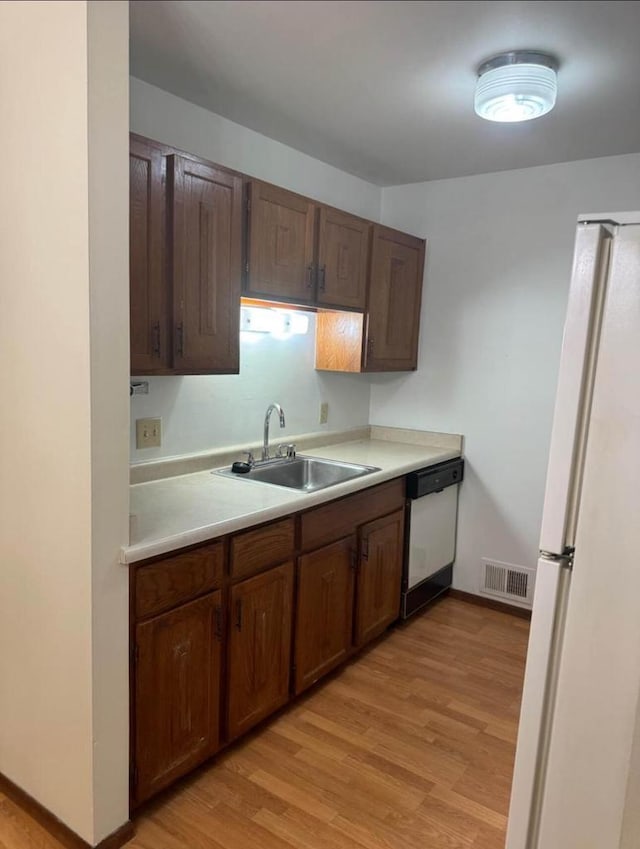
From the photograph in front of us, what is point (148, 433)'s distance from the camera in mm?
2293

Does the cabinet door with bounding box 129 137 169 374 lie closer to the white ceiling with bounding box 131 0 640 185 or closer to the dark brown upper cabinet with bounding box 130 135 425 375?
the dark brown upper cabinet with bounding box 130 135 425 375

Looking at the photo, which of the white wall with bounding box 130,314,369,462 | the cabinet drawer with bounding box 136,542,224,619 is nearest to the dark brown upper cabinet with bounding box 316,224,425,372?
the white wall with bounding box 130,314,369,462

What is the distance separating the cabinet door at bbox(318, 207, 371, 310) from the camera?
2.57 meters

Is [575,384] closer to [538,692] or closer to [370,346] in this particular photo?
[538,692]

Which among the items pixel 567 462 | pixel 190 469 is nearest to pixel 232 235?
pixel 190 469

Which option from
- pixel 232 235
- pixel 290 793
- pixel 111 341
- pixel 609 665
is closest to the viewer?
pixel 609 665

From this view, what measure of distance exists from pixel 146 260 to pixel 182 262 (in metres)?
0.13

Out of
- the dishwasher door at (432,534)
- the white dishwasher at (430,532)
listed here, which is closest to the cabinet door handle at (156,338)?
the white dishwasher at (430,532)

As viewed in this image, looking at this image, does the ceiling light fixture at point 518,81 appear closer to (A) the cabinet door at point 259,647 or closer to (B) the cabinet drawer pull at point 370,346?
(B) the cabinet drawer pull at point 370,346

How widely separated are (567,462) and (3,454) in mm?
1583

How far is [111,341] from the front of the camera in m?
1.48

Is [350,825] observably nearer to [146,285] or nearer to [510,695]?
[510,695]

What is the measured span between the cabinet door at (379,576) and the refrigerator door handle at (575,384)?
1279 mm

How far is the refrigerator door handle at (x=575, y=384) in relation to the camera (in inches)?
51.1
